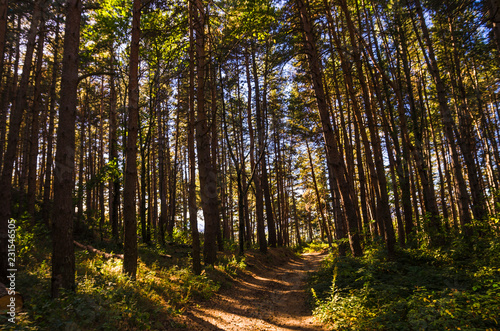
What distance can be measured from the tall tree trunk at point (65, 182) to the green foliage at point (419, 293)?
5453 mm

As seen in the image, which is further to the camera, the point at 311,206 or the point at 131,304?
the point at 311,206

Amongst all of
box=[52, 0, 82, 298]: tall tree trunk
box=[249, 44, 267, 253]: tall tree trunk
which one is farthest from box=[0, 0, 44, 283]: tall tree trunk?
box=[249, 44, 267, 253]: tall tree trunk

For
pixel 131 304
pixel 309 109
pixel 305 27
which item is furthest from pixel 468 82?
pixel 131 304

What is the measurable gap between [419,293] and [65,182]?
742 centimetres

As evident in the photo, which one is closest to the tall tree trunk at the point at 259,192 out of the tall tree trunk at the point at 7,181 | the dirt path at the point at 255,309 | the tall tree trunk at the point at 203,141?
→ the tall tree trunk at the point at 203,141

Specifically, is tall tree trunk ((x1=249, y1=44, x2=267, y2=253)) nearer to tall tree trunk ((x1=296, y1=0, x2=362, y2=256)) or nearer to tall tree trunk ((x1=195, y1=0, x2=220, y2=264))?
tall tree trunk ((x1=195, y1=0, x2=220, y2=264))

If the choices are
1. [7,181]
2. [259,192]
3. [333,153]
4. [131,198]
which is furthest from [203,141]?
[259,192]

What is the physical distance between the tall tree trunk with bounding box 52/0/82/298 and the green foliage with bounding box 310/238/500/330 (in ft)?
17.9

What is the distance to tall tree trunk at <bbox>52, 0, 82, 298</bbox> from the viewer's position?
501cm

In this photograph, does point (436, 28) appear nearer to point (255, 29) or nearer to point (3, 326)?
point (255, 29)

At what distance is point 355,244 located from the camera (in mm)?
9383

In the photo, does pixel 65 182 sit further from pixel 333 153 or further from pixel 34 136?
pixel 34 136

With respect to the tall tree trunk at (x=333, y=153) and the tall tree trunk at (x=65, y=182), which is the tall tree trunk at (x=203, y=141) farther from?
→ the tall tree trunk at (x=65, y=182)

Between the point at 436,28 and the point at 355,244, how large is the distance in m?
14.5
